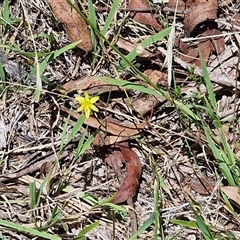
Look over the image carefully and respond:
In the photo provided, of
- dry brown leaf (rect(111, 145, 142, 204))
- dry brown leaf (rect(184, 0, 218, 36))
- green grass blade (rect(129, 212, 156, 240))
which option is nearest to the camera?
green grass blade (rect(129, 212, 156, 240))

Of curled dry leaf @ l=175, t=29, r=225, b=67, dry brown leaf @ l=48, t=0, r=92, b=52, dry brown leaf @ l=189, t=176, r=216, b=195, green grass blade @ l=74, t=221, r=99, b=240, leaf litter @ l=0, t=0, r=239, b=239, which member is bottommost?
green grass blade @ l=74, t=221, r=99, b=240

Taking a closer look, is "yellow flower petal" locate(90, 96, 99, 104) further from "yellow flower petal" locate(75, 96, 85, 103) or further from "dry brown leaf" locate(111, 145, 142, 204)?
"dry brown leaf" locate(111, 145, 142, 204)

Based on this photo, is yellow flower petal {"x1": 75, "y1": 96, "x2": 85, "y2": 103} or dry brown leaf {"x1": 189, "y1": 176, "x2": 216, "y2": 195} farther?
dry brown leaf {"x1": 189, "y1": 176, "x2": 216, "y2": 195}

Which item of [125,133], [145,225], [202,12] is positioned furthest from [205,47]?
[145,225]

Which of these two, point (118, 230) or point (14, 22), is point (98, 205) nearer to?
point (118, 230)

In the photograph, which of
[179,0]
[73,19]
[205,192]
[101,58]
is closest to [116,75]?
[101,58]

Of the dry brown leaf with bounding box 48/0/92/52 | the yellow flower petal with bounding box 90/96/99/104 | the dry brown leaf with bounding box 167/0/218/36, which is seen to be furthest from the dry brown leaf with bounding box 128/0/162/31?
the yellow flower petal with bounding box 90/96/99/104
